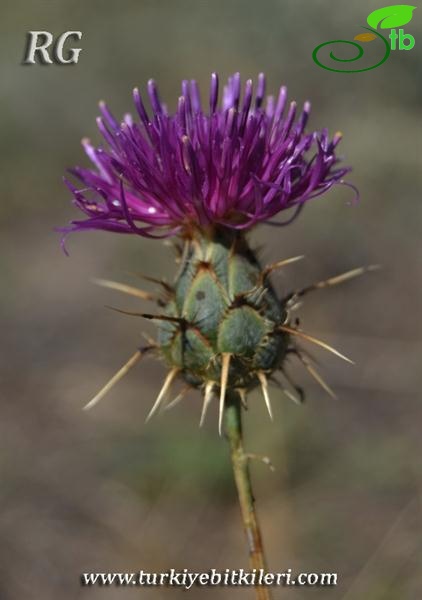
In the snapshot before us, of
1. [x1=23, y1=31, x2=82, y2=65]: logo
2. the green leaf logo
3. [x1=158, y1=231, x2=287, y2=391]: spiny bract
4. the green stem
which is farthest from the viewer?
the green leaf logo

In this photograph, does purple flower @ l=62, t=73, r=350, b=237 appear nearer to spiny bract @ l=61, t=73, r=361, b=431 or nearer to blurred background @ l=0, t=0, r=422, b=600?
spiny bract @ l=61, t=73, r=361, b=431

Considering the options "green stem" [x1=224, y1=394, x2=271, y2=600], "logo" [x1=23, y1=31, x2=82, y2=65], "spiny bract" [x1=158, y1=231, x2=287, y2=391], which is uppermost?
"logo" [x1=23, y1=31, x2=82, y2=65]

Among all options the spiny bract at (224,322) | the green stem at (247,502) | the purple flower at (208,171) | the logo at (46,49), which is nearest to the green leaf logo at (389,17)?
the logo at (46,49)

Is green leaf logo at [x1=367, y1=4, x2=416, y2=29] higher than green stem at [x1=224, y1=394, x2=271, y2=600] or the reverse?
higher

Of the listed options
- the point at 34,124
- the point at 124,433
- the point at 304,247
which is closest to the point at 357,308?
the point at 304,247

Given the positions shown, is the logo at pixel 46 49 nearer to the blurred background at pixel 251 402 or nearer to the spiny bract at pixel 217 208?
the spiny bract at pixel 217 208

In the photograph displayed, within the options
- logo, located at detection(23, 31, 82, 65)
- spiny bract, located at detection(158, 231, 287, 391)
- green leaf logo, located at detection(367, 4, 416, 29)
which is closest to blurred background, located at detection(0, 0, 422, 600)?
spiny bract, located at detection(158, 231, 287, 391)
